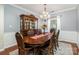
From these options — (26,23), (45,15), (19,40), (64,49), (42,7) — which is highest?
(42,7)

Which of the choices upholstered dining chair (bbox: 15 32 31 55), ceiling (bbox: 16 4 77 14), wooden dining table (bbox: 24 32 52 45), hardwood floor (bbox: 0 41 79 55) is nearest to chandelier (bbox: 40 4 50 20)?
ceiling (bbox: 16 4 77 14)

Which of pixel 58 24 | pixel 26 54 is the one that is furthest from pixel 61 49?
pixel 26 54

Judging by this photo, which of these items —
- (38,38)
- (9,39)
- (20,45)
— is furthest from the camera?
(38,38)

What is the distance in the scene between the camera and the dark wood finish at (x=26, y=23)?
2.35m

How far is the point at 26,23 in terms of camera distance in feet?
8.02

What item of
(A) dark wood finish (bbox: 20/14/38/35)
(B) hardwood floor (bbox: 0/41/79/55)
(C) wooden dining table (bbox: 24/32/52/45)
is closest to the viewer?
(B) hardwood floor (bbox: 0/41/79/55)

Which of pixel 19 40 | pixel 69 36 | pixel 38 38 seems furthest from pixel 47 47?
pixel 19 40

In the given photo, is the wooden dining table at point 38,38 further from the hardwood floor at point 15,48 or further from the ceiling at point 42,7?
the ceiling at point 42,7

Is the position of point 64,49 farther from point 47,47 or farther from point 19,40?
point 19,40

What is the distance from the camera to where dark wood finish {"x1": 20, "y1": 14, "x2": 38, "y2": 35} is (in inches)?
92.6

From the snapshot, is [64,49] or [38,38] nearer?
[64,49]

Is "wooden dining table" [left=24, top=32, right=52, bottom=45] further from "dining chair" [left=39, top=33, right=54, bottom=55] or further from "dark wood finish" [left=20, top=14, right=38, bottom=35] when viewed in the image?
"dark wood finish" [left=20, top=14, right=38, bottom=35]

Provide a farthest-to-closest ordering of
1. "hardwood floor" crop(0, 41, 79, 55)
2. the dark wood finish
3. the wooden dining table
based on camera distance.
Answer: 1. the wooden dining table
2. the dark wood finish
3. "hardwood floor" crop(0, 41, 79, 55)

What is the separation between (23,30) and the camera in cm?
238
